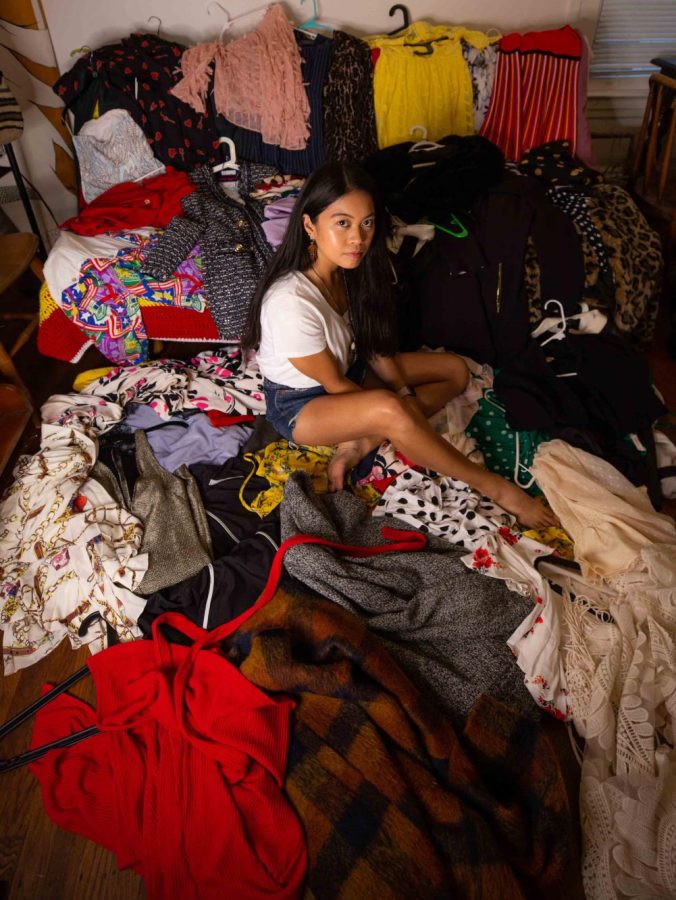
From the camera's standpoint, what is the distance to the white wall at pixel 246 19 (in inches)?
109

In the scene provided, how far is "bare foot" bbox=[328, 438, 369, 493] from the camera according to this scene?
6.06 feet

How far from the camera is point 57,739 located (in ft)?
4.86

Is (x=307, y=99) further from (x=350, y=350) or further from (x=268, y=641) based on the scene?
(x=268, y=641)

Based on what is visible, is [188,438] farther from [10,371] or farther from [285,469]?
[10,371]

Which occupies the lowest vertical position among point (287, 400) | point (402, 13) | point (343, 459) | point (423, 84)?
point (343, 459)

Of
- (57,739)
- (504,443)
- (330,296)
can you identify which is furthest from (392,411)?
(57,739)

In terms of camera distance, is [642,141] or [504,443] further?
[642,141]

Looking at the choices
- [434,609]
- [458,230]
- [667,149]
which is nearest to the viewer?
[434,609]

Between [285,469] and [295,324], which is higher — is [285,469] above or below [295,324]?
below

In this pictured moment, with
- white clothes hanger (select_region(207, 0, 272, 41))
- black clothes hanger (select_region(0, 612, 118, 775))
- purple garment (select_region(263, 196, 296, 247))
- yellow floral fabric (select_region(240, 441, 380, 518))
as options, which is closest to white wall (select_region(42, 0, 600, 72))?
white clothes hanger (select_region(207, 0, 272, 41))

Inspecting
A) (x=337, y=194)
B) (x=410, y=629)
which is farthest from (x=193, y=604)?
(x=337, y=194)

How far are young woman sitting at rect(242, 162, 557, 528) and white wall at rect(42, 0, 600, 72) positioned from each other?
166 centimetres

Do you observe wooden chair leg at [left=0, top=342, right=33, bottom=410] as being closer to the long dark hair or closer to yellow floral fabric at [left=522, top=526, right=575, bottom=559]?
the long dark hair

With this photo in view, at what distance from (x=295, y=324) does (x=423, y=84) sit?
5.17 ft
